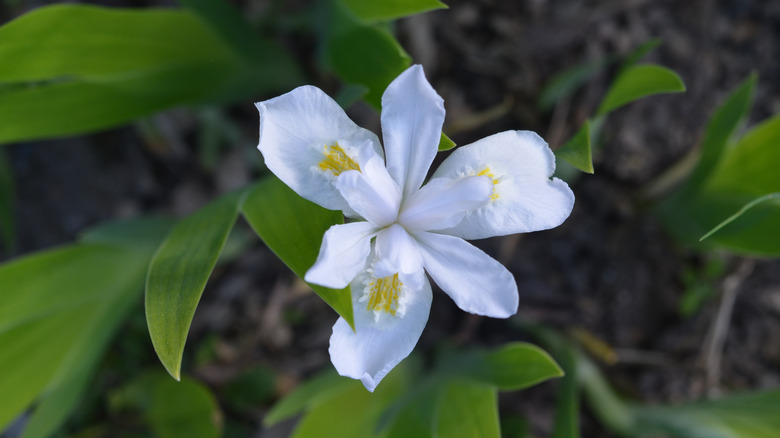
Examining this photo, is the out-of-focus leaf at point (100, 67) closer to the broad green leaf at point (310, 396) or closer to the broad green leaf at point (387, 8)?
the broad green leaf at point (387, 8)

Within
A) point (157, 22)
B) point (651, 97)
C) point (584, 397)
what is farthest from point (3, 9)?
point (584, 397)

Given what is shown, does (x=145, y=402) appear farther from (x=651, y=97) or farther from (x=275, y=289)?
(x=651, y=97)

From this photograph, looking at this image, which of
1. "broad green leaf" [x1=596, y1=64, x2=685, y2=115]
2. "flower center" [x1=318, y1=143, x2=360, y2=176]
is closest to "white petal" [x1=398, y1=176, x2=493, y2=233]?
"flower center" [x1=318, y1=143, x2=360, y2=176]

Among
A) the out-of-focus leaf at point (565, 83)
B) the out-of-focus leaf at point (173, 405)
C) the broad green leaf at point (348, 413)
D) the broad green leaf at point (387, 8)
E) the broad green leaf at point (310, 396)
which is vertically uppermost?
the broad green leaf at point (387, 8)

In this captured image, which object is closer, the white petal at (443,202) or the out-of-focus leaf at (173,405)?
the white petal at (443,202)

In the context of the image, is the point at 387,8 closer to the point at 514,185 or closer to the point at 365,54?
the point at 365,54

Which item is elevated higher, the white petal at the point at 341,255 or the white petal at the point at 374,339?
the white petal at the point at 341,255

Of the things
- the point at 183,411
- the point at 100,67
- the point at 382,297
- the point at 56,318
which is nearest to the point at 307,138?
the point at 382,297

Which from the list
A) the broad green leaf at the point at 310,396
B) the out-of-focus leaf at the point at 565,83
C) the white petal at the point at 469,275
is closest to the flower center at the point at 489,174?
the white petal at the point at 469,275
